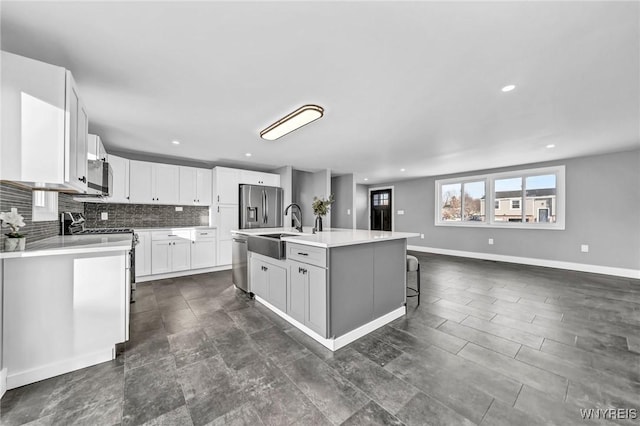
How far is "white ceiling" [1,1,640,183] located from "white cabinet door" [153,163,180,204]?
100cm

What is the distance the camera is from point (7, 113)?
4.82 ft

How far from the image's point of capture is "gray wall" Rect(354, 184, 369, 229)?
28.6ft

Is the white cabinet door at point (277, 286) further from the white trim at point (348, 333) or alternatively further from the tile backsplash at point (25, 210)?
the tile backsplash at point (25, 210)

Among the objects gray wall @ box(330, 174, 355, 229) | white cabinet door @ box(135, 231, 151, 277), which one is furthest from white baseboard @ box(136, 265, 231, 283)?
gray wall @ box(330, 174, 355, 229)

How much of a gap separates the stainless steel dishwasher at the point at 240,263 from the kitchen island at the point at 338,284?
0.60 meters

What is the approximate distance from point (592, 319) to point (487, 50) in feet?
9.98

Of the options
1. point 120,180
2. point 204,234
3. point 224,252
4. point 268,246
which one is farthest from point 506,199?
point 120,180

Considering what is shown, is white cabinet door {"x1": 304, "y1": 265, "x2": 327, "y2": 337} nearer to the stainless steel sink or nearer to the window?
the stainless steel sink

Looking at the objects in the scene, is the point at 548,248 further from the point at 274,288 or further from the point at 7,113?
the point at 7,113

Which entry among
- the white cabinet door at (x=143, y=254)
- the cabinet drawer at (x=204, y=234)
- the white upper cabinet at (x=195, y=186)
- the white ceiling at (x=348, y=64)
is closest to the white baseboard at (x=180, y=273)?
the white cabinet door at (x=143, y=254)

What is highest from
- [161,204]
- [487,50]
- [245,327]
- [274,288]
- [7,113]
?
[487,50]

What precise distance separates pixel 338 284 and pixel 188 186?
3.94 meters

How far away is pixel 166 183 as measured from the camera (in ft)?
14.6

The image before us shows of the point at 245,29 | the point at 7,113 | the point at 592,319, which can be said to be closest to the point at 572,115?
the point at 592,319
